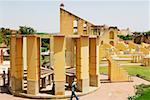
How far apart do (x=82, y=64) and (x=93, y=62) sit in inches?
97.6

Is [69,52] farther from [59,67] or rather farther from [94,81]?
[59,67]

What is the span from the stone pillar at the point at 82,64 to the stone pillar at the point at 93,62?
6.58 ft

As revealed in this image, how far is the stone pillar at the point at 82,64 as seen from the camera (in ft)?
61.1

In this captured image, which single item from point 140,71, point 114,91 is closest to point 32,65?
point 114,91

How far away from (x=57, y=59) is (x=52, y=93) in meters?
1.98

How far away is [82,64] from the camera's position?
61.5 ft

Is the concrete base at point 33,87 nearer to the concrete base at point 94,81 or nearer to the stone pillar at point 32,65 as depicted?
the stone pillar at point 32,65

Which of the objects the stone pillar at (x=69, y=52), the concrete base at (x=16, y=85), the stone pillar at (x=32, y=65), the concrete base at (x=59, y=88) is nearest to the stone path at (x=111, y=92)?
the concrete base at (x=16, y=85)

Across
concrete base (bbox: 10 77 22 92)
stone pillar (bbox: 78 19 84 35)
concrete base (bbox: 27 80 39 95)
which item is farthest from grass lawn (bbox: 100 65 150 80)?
concrete base (bbox: 10 77 22 92)

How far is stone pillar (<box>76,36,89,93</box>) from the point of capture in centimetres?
1862

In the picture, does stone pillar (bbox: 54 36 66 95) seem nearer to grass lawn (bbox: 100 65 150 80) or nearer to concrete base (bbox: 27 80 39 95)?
concrete base (bbox: 27 80 39 95)

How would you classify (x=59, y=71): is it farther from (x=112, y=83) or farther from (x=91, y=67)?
(x=112, y=83)

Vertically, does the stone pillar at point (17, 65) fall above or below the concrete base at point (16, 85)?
above

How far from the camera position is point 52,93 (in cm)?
1828
